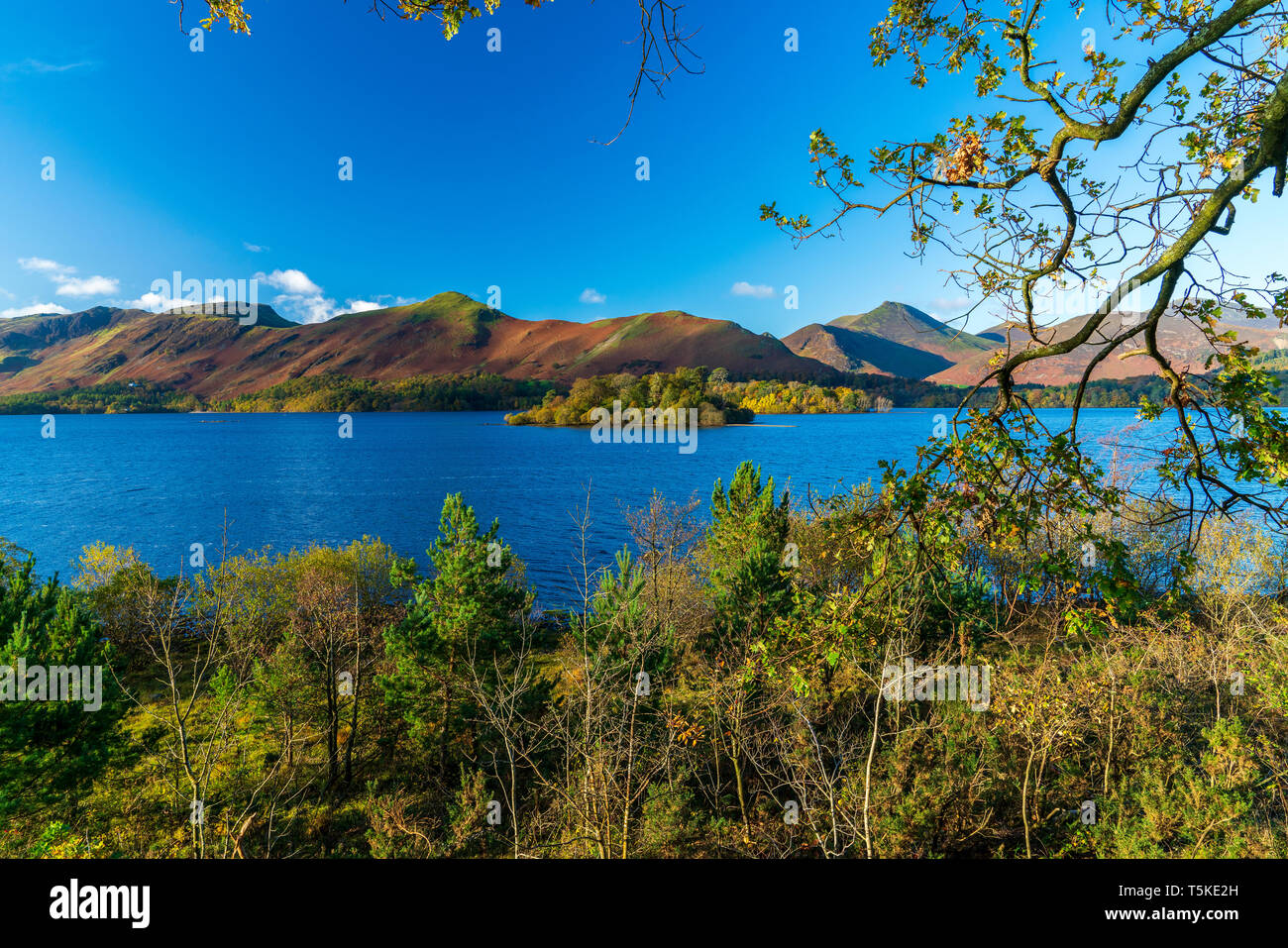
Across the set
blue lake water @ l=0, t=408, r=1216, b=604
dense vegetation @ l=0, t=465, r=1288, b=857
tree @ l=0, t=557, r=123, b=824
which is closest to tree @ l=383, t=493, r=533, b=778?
dense vegetation @ l=0, t=465, r=1288, b=857

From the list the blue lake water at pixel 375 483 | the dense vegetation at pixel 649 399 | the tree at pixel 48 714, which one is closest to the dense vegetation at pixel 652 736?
the tree at pixel 48 714

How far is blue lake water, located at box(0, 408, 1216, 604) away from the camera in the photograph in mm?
51375

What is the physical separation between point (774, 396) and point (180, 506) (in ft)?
482

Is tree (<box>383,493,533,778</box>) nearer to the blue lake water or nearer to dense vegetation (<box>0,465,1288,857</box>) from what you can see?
dense vegetation (<box>0,465,1288,857</box>)

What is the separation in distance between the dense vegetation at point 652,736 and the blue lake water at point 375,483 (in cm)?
683

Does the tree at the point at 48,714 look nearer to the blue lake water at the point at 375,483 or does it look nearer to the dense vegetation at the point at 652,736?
the dense vegetation at the point at 652,736

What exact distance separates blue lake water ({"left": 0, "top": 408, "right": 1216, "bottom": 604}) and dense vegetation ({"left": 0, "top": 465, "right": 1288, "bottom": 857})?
269 inches

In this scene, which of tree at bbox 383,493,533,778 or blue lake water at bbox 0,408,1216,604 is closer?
tree at bbox 383,493,533,778

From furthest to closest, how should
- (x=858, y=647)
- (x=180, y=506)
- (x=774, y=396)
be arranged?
(x=774, y=396)
(x=180, y=506)
(x=858, y=647)

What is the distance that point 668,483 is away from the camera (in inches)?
2753

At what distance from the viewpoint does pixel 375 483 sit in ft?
261
